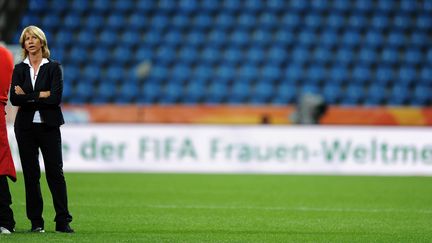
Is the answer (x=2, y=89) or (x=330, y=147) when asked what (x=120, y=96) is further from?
(x=2, y=89)

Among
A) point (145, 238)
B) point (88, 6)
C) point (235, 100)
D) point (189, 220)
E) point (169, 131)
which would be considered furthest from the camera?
point (88, 6)

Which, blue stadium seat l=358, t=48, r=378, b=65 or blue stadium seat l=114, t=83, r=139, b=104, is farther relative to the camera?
blue stadium seat l=358, t=48, r=378, b=65

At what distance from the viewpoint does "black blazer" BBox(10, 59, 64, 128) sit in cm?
792

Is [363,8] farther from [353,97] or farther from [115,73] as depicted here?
[115,73]

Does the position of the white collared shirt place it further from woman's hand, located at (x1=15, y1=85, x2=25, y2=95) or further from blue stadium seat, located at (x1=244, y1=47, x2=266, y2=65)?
blue stadium seat, located at (x1=244, y1=47, x2=266, y2=65)

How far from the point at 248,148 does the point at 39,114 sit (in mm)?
11223

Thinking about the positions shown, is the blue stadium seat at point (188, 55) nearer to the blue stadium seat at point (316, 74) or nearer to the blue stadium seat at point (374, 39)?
the blue stadium seat at point (316, 74)

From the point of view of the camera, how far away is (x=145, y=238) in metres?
7.85

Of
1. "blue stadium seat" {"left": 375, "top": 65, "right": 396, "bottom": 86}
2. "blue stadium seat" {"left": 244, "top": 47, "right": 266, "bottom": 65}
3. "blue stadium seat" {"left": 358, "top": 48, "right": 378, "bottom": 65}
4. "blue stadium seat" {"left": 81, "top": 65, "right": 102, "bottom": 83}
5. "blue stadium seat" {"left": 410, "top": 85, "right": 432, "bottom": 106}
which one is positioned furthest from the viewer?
"blue stadium seat" {"left": 358, "top": 48, "right": 378, "bottom": 65}

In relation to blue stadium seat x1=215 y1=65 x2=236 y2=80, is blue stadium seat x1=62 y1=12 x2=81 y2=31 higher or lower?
higher

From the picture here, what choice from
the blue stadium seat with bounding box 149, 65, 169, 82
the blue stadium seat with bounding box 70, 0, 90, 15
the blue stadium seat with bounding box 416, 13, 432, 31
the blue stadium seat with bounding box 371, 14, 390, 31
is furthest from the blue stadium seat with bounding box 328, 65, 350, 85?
the blue stadium seat with bounding box 70, 0, 90, 15

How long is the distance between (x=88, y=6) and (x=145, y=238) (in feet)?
63.1

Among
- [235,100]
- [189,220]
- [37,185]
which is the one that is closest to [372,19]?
[235,100]

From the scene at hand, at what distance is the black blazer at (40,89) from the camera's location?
792cm
